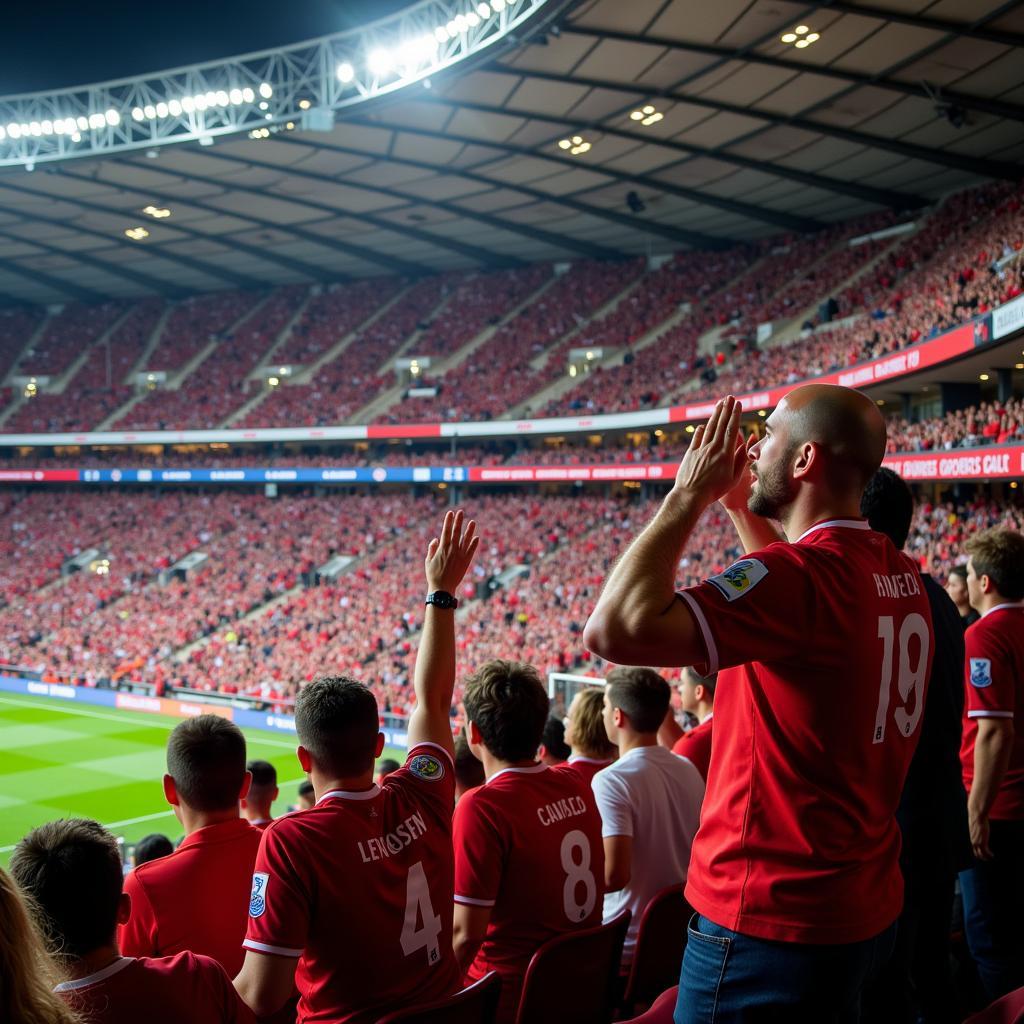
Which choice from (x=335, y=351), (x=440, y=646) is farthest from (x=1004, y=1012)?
(x=335, y=351)

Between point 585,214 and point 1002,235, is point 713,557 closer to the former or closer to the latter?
point 1002,235

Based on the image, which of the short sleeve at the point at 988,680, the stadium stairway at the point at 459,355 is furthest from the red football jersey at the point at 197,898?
the stadium stairway at the point at 459,355

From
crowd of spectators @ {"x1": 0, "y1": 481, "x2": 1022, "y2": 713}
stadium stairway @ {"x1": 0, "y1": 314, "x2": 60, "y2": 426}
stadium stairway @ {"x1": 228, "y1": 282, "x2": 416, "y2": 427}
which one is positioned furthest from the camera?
stadium stairway @ {"x1": 0, "y1": 314, "x2": 60, "y2": 426}

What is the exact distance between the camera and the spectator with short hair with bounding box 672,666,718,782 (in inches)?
212

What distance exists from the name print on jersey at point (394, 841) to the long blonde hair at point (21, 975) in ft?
4.07

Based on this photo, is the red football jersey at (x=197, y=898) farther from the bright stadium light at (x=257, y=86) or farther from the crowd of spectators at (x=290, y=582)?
the crowd of spectators at (x=290, y=582)

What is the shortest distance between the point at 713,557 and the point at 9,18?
1020 inches

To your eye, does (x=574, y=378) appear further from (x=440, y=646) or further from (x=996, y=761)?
(x=440, y=646)

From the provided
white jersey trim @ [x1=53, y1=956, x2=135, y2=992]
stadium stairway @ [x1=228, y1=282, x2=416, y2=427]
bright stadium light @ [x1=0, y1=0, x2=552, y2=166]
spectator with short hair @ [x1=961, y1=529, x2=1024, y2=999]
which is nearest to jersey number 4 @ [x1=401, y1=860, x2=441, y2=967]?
white jersey trim @ [x1=53, y1=956, x2=135, y2=992]

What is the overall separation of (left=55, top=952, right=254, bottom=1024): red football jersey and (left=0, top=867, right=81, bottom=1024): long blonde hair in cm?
71

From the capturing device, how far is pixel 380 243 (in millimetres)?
42125

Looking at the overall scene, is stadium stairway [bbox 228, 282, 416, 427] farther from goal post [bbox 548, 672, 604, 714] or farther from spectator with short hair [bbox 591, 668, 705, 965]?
spectator with short hair [bbox 591, 668, 705, 965]

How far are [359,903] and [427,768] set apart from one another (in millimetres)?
562

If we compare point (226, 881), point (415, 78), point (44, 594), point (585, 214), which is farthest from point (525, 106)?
point (44, 594)
